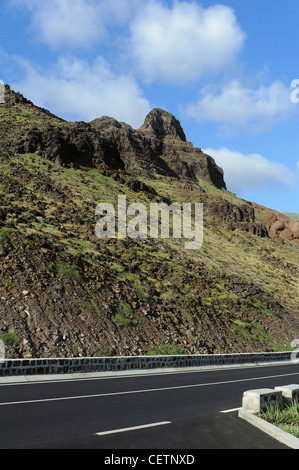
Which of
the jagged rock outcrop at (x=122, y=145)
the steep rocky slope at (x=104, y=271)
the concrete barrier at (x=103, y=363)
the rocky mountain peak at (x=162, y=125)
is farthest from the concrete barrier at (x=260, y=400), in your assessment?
the rocky mountain peak at (x=162, y=125)

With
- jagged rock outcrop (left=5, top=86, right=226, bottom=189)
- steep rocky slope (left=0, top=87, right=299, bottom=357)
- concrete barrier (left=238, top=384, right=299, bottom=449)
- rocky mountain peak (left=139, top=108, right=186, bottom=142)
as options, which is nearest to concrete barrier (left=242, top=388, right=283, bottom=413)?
concrete barrier (left=238, top=384, right=299, bottom=449)

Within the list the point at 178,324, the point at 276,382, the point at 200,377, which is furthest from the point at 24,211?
the point at 276,382

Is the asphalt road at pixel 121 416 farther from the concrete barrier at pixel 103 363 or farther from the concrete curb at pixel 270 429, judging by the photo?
the concrete barrier at pixel 103 363

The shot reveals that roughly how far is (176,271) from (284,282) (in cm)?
2456

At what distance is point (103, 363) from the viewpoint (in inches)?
615

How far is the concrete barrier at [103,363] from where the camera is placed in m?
12.9

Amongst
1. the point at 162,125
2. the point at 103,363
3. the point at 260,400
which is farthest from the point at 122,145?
the point at 260,400

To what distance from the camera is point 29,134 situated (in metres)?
57.0

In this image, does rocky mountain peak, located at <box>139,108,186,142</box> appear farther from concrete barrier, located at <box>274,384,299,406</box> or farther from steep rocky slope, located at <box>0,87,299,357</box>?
concrete barrier, located at <box>274,384,299,406</box>

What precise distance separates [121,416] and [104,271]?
1856cm

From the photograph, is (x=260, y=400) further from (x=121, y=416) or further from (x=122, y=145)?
(x=122, y=145)

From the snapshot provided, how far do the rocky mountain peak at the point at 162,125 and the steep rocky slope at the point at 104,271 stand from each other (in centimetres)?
7597
